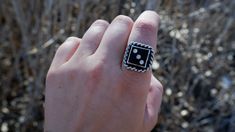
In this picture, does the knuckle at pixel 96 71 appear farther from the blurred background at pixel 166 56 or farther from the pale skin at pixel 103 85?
the blurred background at pixel 166 56

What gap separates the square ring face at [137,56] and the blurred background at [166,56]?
676mm

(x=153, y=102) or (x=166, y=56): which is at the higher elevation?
(x=153, y=102)

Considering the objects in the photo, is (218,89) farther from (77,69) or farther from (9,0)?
(77,69)

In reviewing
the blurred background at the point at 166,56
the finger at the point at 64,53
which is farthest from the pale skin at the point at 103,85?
the blurred background at the point at 166,56

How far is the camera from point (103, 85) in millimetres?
696

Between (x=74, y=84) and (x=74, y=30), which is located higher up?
(x=74, y=84)

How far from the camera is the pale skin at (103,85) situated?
68 cm

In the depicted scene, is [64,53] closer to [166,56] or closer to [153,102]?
[153,102]

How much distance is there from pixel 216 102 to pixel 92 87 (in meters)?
1.11

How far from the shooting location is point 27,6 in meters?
1.59

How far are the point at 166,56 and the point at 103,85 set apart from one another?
0.88 meters

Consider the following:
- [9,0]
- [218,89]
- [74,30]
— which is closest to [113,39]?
[74,30]

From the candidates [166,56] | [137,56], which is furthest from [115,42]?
[166,56]

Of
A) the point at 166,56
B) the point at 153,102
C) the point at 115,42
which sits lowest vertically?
the point at 166,56
